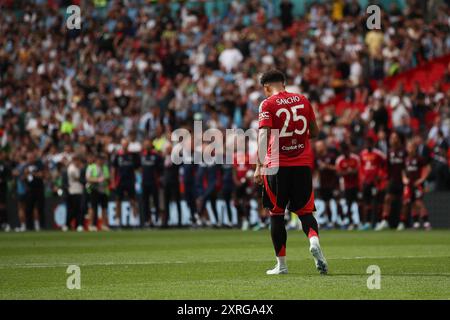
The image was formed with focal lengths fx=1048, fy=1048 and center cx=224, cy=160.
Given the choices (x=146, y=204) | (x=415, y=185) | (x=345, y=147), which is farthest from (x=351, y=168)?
(x=146, y=204)

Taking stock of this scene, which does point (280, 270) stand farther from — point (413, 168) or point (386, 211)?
point (413, 168)

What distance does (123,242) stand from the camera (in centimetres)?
2188

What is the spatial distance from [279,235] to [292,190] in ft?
1.92

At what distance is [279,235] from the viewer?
42.8 ft

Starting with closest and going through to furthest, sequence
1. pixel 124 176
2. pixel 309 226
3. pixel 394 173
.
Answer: pixel 309 226 → pixel 394 173 → pixel 124 176

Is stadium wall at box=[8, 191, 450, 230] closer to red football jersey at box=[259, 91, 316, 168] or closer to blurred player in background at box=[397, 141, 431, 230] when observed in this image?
blurred player in background at box=[397, 141, 431, 230]

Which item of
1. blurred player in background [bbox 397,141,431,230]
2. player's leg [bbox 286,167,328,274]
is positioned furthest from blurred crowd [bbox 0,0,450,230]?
player's leg [bbox 286,167,328,274]

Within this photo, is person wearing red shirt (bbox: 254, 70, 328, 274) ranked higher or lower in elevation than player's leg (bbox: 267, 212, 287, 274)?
higher

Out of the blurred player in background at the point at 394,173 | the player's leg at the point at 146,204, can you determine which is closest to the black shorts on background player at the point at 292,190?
the blurred player in background at the point at 394,173

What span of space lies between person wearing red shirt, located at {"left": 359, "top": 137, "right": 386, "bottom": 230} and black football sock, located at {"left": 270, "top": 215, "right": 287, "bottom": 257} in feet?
46.5

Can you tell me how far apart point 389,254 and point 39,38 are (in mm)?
23654

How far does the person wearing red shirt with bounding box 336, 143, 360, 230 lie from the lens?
1092 inches

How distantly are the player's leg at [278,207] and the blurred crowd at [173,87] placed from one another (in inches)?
560
